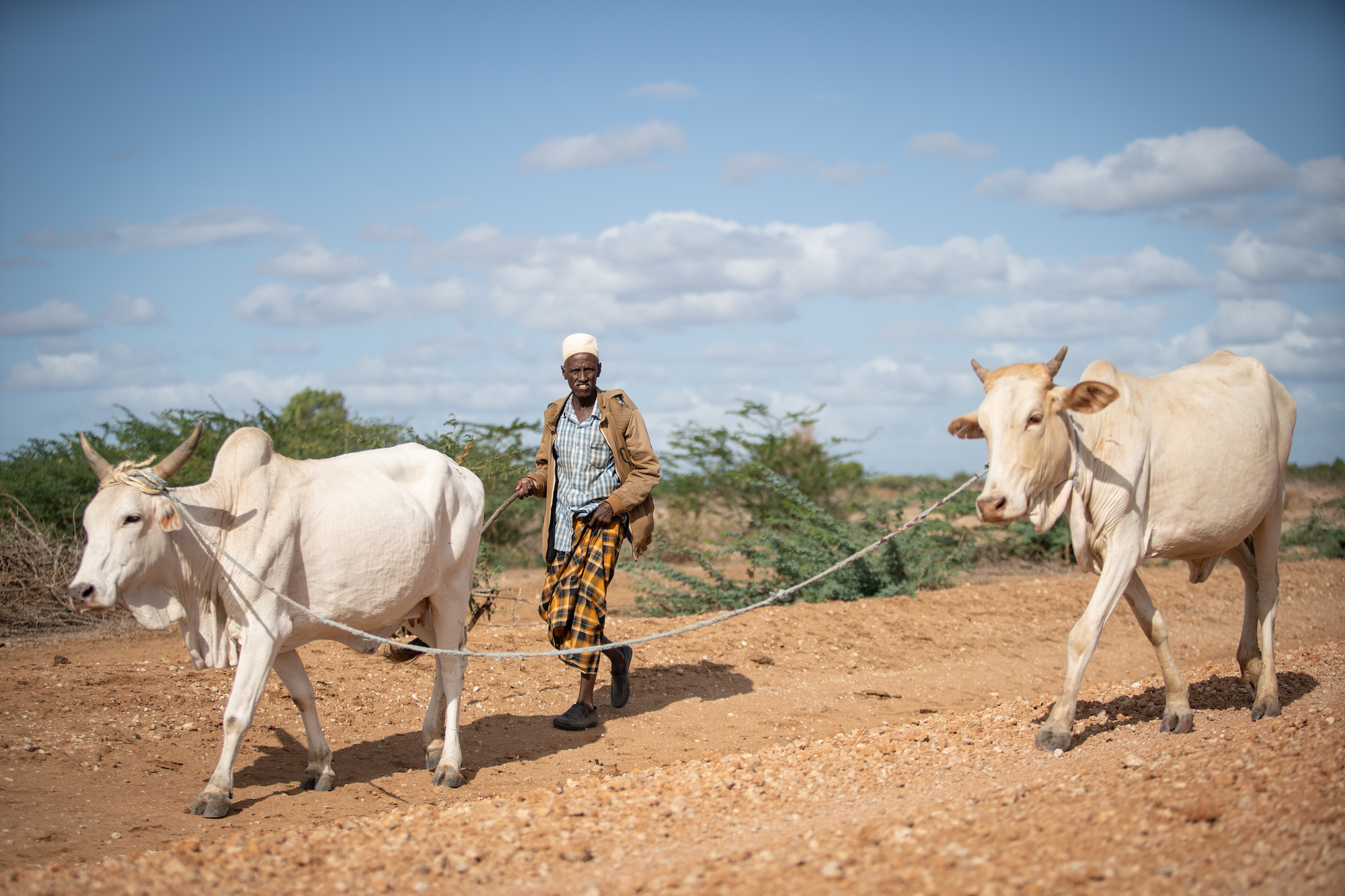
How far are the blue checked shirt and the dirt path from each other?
1.35 m

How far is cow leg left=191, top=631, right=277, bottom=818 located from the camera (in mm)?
4430

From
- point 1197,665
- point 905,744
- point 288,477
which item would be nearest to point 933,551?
point 1197,665

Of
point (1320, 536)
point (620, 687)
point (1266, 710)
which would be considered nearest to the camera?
point (1266, 710)

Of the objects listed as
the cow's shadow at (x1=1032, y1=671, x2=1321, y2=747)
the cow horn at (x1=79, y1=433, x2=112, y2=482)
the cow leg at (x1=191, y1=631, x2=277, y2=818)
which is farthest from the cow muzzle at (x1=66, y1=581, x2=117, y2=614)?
the cow's shadow at (x1=1032, y1=671, x2=1321, y2=747)

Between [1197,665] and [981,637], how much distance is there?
5.73 ft

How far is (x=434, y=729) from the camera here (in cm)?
537

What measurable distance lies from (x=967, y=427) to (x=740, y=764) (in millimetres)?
1973

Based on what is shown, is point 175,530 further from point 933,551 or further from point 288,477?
point 933,551

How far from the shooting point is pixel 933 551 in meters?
11.7

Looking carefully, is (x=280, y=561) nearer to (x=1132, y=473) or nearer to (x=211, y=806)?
(x=211, y=806)

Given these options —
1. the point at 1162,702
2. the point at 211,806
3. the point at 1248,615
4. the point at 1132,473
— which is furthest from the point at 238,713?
the point at 1248,615

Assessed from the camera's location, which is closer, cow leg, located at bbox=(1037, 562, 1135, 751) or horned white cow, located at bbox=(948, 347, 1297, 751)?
horned white cow, located at bbox=(948, 347, 1297, 751)

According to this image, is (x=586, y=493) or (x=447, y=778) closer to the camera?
(x=447, y=778)

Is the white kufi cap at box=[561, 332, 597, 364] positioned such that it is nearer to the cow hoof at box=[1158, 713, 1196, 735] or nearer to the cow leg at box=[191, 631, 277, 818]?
the cow leg at box=[191, 631, 277, 818]
